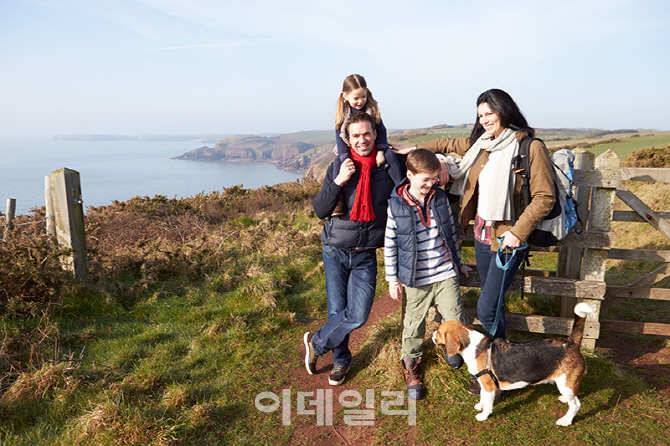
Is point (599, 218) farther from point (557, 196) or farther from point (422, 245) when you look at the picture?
point (422, 245)

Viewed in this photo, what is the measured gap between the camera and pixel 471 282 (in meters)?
3.87

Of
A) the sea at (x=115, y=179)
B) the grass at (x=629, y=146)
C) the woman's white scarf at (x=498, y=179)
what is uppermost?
the grass at (x=629, y=146)

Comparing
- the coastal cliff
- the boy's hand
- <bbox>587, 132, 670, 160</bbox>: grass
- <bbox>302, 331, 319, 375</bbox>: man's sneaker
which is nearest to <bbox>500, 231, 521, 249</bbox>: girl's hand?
the boy's hand

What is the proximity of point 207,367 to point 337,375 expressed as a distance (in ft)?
4.74

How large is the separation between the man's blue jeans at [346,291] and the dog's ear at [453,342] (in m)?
0.74

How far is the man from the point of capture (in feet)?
10.2

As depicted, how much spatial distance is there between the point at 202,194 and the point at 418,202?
12706mm

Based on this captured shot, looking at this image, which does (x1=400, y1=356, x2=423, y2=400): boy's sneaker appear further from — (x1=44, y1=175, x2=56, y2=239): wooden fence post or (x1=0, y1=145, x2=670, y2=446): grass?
(x1=44, y1=175, x2=56, y2=239): wooden fence post

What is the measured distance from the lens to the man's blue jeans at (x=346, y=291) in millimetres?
3393

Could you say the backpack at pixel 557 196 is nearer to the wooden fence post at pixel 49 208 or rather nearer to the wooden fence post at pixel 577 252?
the wooden fence post at pixel 577 252

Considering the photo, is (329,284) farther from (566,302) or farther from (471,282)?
(566,302)

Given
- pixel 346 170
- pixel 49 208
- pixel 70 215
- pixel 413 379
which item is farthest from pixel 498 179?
pixel 49 208

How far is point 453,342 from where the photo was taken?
289cm

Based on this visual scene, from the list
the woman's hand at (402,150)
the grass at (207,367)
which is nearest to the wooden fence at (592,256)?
the grass at (207,367)
